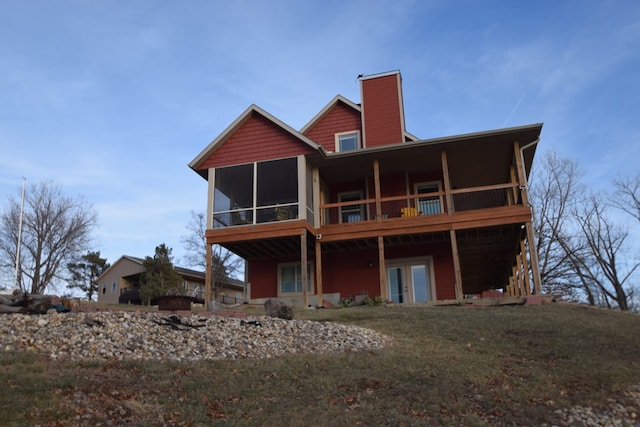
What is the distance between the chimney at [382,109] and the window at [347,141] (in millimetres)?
530

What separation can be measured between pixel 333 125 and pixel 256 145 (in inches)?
176

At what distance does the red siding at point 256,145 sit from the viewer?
63.1ft

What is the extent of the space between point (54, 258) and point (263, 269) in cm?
1914

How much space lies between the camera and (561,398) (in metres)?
7.84

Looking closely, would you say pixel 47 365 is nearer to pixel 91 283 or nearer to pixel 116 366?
pixel 116 366

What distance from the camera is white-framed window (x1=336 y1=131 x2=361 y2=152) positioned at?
22531mm

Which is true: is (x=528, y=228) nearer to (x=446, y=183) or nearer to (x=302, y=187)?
(x=446, y=183)

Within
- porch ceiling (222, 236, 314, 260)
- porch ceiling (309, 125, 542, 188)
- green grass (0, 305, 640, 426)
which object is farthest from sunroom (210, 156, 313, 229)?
green grass (0, 305, 640, 426)

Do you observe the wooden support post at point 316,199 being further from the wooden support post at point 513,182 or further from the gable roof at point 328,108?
the wooden support post at point 513,182

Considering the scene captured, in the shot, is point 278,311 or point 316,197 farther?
point 316,197

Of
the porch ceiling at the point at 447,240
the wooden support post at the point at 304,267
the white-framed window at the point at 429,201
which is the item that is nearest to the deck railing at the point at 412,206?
the white-framed window at the point at 429,201

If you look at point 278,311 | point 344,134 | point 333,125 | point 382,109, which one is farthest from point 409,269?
point 278,311

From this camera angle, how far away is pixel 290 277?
2161 centimetres

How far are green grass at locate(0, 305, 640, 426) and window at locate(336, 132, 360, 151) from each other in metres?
12.3
